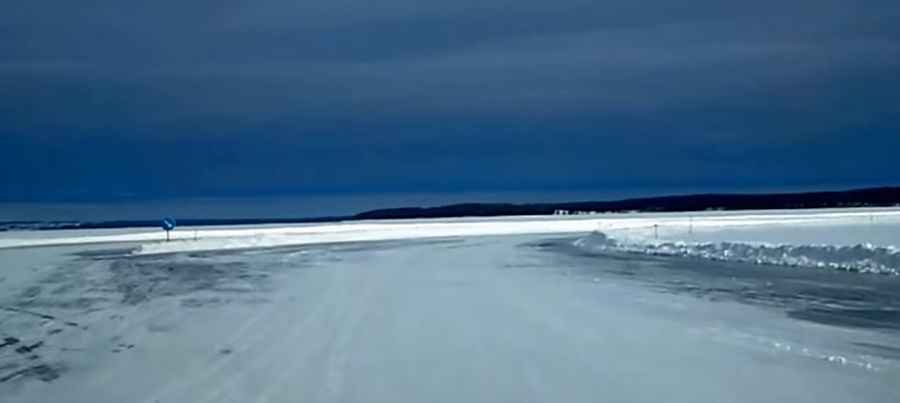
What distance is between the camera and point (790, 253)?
24453 millimetres

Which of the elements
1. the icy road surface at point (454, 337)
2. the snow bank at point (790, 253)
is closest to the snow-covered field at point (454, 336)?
the icy road surface at point (454, 337)

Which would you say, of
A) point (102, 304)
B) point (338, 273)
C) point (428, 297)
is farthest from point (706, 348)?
point (338, 273)

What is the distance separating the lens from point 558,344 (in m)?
10.1

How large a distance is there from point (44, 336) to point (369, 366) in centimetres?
512

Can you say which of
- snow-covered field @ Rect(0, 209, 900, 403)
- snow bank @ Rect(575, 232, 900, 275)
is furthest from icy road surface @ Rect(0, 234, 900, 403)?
snow bank @ Rect(575, 232, 900, 275)

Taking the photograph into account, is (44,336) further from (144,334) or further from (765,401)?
(765,401)

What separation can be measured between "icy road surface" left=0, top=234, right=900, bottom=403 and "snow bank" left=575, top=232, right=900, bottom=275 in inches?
57.7

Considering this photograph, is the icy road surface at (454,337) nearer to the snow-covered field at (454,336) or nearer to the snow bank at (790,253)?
the snow-covered field at (454,336)

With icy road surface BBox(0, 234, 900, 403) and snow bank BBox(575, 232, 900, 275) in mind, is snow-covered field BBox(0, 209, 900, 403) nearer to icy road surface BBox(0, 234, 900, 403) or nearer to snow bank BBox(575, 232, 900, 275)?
icy road surface BBox(0, 234, 900, 403)

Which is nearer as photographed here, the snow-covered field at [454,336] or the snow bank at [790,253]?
the snow-covered field at [454,336]

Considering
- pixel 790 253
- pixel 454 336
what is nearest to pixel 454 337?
pixel 454 336

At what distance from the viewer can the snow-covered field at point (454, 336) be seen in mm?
7789

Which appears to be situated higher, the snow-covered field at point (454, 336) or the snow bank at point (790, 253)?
the snow bank at point (790, 253)

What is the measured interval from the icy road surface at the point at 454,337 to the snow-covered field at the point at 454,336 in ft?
0.11
